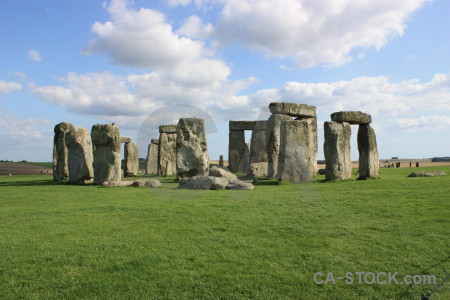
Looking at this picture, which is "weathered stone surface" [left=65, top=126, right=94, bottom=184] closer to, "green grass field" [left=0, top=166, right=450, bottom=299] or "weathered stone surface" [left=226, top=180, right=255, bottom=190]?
"green grass field" [left=0, top=166, right=450, bottom=299]

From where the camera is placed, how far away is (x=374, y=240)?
5352 millimetres

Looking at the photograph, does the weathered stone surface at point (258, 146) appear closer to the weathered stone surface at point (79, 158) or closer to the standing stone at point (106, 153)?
the standing stone at point (106, 153)

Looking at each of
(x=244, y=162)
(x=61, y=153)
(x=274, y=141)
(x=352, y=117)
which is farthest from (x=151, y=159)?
(x=352, y=117)

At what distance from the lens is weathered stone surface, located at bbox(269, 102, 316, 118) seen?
17.9m

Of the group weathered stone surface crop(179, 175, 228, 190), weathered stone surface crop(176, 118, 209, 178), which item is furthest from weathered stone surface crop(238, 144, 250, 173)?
weathered stone surface crop(179, 175, 228, 190)

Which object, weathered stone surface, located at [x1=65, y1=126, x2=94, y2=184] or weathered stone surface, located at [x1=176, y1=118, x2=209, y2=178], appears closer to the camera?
weathered stone surface, located at [x1=65, y1=126, x2=94, y2=184]

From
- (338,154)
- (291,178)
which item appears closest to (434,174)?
(338,154)

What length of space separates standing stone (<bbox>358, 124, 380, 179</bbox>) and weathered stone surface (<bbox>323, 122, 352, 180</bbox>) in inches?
37.4

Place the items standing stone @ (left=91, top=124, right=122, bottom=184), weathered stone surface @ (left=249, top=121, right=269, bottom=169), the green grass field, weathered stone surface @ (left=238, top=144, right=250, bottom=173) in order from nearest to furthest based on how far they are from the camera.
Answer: the green grass field → standing stone @ (left=91, top=124, right=122, bottom=184) → weathered stone surface @ (left=249, top=121, right=269, bottom=169) → weathered stone surface @ (left=238, top=144, right=250, bottom=173)

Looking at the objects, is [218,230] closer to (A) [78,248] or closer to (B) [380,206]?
(A) [78,248]

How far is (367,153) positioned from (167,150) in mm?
12428

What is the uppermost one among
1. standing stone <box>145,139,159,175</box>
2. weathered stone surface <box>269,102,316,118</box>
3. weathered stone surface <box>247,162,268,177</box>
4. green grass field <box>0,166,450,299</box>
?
weathered stone surface <box>269,102,316,118</box>

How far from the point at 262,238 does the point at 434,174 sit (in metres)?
12.4

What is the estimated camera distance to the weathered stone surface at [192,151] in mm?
15891
